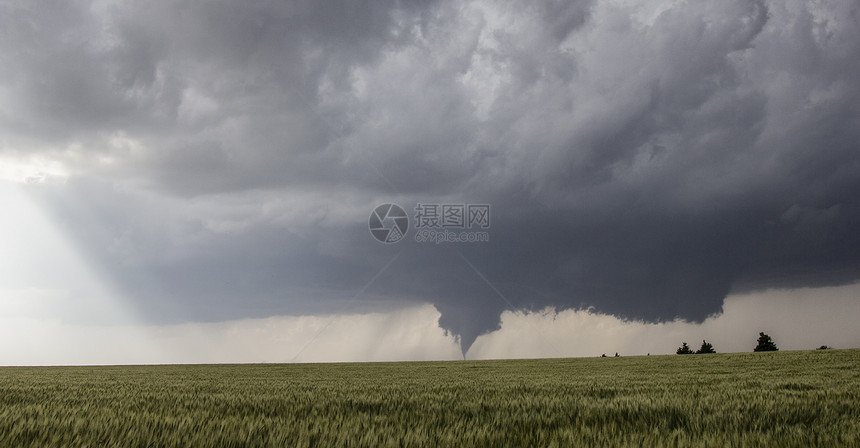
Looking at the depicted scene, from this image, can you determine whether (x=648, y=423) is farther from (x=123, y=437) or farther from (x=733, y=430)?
(x=123, y=437)

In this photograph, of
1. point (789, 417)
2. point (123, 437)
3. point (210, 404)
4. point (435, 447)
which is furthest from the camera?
point (210, 404)

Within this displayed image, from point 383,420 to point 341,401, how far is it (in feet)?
9.93

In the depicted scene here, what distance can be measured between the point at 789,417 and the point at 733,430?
1.56 meters

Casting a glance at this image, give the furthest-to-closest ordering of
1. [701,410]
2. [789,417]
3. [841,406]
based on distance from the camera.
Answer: [841,406] → [701,410] → [789,417]

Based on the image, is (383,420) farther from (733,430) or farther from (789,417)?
(789,417)

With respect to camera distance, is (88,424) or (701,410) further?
(701,410)

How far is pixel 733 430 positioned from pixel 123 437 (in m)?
6.54

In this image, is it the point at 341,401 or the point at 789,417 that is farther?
the point at 341,401

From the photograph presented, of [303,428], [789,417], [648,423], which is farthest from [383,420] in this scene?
[789,417]

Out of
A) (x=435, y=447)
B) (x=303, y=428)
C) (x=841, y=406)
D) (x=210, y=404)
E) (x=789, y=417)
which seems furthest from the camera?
(x=210, y=404)

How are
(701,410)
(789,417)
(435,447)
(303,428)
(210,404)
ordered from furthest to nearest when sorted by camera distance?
(210,404) < (701,410) < (789,417) < (303,428) < (435,447)

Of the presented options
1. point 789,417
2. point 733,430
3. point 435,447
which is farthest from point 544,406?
point 435,447

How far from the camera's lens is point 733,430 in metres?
5.36

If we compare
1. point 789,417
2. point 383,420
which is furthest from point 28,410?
point 789,417
